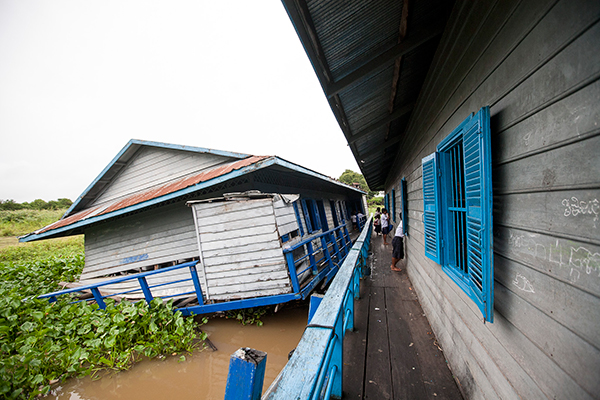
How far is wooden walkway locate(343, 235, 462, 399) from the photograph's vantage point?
2008 millimetres

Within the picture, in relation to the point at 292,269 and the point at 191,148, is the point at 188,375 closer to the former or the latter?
the point at 292,269

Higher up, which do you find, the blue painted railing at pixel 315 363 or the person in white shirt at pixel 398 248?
the blue painted railing at pixel 315 363

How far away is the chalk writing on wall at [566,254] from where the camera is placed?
83 centimetres

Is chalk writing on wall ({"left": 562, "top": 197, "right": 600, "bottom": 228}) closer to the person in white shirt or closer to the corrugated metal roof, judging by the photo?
the corrugated metal roof

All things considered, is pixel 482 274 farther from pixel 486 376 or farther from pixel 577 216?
pixel 486 376

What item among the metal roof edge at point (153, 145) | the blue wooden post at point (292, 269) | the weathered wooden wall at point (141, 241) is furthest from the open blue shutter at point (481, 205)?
the weathered wooden wall at point (141, 241)

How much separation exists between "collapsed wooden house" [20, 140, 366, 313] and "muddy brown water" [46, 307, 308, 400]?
773mm

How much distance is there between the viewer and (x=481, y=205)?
1465 mm

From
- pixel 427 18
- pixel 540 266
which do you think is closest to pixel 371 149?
pixel 427 18

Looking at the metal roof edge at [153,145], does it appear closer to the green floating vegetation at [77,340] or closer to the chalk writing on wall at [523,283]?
the green floating vegetation at [77,340]

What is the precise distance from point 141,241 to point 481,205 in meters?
8.01

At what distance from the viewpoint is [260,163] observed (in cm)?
451

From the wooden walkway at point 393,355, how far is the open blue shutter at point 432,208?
1029mm

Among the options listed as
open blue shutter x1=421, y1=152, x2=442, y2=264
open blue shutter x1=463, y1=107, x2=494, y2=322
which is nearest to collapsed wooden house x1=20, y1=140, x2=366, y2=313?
open blue shutter x1=421, y1=152, x2=442, y2=264
